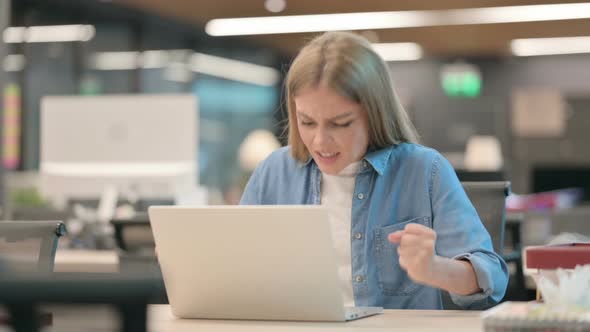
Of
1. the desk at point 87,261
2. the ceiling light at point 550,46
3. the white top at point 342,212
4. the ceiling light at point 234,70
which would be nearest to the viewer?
the white top at point 342,212

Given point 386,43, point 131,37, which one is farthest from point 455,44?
point 131,37

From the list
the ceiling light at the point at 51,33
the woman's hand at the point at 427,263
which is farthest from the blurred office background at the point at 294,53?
the woman's hand at the point at 427,263

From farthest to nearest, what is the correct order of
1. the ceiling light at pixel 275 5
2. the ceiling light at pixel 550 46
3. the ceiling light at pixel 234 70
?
1. the ceiling light at pixel 234 70
2. the ceiling light at pixel 550 46
3. the ceiling light at pixel 275 5

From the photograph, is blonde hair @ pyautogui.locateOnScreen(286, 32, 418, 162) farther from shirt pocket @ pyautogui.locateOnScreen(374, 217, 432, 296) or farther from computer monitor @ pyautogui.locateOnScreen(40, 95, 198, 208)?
computer monitor @ pyautogui.locateOnScreen(40, 95, 198, 208)

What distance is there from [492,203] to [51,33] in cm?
799

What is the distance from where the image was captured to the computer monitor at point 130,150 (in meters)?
4.93

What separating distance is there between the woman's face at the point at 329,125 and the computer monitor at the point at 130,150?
109 inches

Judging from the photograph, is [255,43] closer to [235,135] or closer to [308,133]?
[235,135]

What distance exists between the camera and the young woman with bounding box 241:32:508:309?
2078mm

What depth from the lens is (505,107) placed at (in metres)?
13.4

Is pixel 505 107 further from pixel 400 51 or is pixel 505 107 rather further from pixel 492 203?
pixel 492 203

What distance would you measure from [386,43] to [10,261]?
11.6 metres

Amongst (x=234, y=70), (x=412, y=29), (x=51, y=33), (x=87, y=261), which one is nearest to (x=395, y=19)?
(x=412, y=29)

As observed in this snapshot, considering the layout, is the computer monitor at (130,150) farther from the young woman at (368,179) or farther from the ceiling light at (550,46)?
the ceiling light at (550,46)
